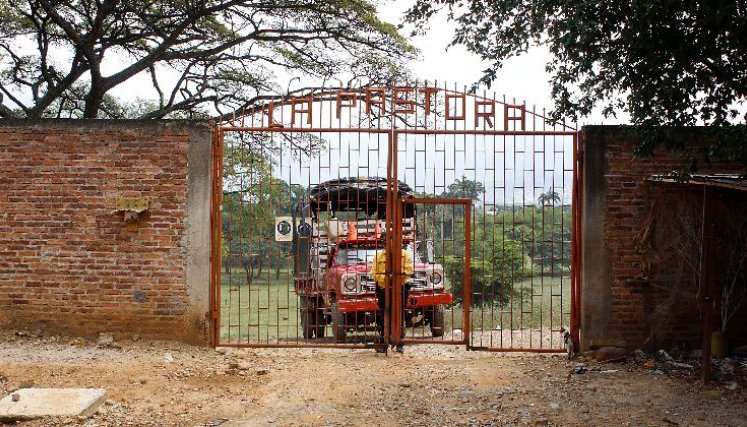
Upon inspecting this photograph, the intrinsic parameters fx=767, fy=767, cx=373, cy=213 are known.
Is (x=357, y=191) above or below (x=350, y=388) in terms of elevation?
above

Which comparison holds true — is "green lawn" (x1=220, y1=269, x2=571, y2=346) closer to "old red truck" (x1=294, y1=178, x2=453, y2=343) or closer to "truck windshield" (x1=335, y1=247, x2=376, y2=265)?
"old red truck" (x1=294, y1=178, x2=453, y2=343)

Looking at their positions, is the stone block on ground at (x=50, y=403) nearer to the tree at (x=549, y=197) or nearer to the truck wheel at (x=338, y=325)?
the truck wheel at (x=338, y=325)

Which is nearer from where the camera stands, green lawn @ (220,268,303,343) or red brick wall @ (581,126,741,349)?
green lawn @ (220,268,303,343)

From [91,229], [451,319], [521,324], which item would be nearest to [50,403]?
[91,229]

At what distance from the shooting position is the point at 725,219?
8094 mm

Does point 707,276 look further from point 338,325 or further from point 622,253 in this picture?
point 338,325

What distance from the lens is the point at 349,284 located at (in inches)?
375

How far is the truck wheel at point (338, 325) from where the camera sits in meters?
9.14


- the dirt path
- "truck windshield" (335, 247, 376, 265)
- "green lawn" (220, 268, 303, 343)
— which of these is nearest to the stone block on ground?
the dirt path

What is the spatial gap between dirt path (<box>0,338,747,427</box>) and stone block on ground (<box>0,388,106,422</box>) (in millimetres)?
101

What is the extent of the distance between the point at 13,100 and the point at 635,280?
1442 centimetres

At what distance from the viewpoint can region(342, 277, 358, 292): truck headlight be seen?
9430mm

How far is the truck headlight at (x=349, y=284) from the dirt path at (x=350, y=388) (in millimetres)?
965

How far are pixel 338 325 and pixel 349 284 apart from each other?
0.59 meters
